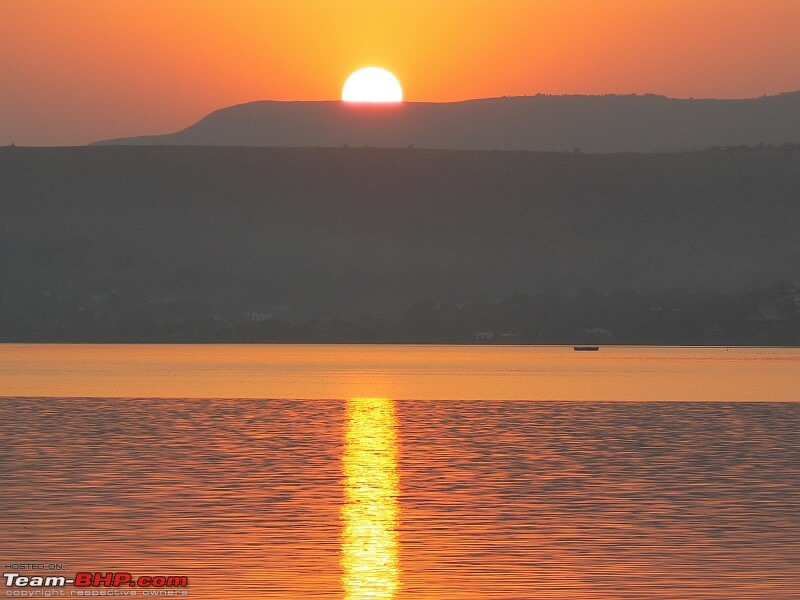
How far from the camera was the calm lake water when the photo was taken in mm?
20156

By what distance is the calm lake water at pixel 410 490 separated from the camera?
20.2 metres

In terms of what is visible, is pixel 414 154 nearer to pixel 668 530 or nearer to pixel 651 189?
pixel 651 189

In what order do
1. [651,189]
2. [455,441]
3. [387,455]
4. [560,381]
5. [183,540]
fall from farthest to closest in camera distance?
[651,189], [560,381], [455,441], [387,455], [183,540]

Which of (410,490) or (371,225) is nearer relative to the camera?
(410,490)

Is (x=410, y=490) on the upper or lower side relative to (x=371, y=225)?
lower

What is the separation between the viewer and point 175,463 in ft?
108

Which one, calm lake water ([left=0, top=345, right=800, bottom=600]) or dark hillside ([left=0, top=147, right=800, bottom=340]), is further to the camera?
dark hillside ([left=0, top=147, right=800, bottom=340])

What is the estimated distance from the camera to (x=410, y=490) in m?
28.5

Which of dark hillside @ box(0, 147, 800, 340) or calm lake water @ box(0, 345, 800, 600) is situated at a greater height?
dark hillside @ box(0, 147, 800, 340)

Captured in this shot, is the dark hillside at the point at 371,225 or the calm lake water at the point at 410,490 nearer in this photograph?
the calm lake water at the point at 410,490

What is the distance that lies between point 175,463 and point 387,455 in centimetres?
472

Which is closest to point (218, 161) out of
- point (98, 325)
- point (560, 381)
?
point (98, 325)


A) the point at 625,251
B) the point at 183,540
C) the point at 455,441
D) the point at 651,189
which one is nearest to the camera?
the point at 183,540

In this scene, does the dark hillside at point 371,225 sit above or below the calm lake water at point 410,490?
above
